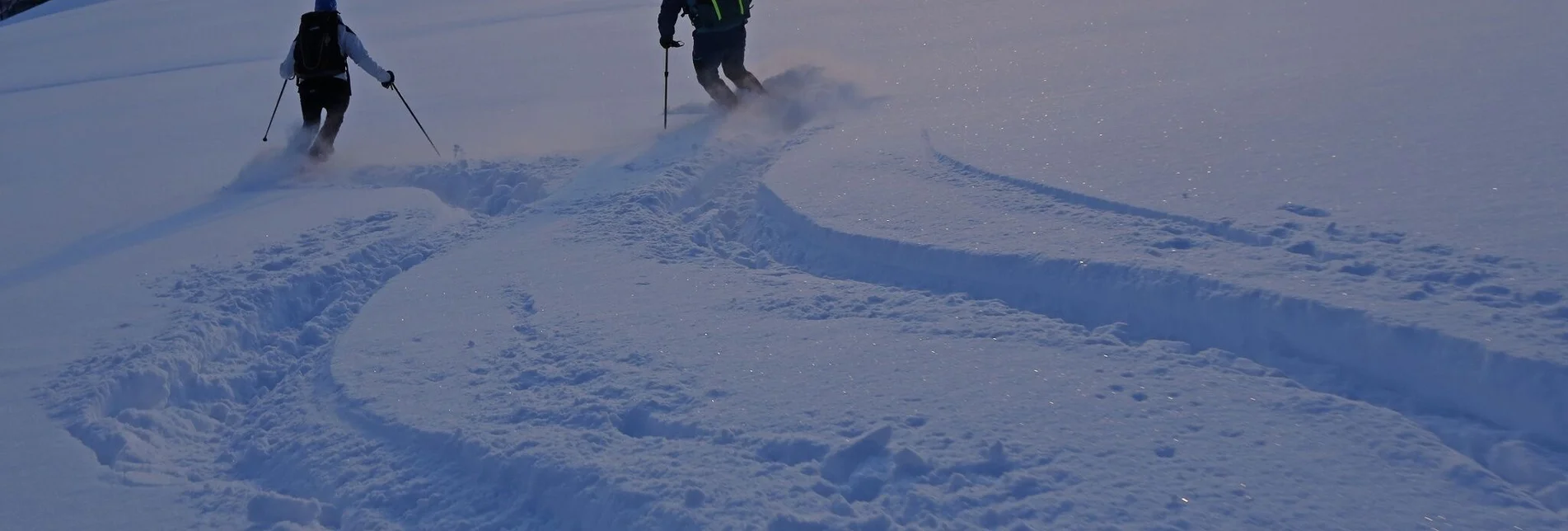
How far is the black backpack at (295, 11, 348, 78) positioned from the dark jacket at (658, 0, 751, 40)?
2.51 meters

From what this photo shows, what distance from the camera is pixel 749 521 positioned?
306cm

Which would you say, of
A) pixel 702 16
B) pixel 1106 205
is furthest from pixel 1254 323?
pixel 702 16

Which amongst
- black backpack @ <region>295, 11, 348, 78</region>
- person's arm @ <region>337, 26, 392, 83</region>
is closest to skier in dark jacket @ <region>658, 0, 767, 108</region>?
person's arm @ <region>337, 26, 392, 83</region>

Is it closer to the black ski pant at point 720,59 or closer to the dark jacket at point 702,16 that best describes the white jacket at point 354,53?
the dark jacket at point 702,16

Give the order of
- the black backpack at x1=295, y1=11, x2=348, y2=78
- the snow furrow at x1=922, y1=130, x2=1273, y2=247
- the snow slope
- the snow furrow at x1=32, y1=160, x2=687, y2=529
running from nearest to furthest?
the snow slope
the snow furrow at x1=32, y1=160, x2=687, y2=529
the snow furrow at x1=922, y1=130, x2=1273, y2=247
the black backpack at x1=295, y1=11, x2=348, y2=78

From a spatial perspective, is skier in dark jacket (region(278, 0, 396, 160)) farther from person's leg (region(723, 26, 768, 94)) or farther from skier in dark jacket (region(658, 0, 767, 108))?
person's leg (region(723, 26, 768, 94))

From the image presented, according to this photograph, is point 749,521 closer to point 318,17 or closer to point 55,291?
point 55,291

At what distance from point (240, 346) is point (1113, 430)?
3924 millimetres

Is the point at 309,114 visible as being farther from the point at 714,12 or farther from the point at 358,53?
the point at 714,12

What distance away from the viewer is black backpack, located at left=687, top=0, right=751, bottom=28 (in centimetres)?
884

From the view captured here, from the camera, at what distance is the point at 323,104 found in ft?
27.5

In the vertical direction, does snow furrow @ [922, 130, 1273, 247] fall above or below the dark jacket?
below

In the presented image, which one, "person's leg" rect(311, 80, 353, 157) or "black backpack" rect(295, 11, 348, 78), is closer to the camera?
"black backpack" rect(295, 11, 348, 78)

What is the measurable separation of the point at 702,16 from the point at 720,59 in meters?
0.38
